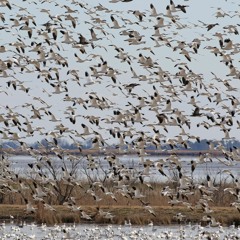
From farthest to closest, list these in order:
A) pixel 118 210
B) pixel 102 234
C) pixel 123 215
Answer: pixel 118 210 < pixel 123 215 < pixel 102 234

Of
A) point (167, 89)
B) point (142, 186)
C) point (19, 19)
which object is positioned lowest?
point (142, 186)

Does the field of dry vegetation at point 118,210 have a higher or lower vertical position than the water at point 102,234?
lower

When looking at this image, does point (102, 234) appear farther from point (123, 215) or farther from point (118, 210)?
point (118, 210)

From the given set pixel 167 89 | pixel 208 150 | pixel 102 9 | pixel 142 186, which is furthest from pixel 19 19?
pixel 142 186

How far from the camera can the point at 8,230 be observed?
22.6 meters

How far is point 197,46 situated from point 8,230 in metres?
6.25

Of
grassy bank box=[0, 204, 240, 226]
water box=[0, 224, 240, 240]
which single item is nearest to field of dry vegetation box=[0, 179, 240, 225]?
grassy bank box=[0, 204, 240, 226]

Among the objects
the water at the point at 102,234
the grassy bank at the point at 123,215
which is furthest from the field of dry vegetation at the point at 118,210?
the water at the point at 102,234

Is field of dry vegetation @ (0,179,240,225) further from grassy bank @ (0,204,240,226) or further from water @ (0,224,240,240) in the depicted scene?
water @ (0,224,240,240)

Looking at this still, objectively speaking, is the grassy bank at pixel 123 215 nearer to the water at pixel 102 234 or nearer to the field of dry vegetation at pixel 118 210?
the field of dry vegetation at pixel 118 210

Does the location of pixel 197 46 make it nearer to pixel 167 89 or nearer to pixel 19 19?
pixel 167 89

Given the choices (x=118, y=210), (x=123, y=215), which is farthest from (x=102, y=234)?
(x=118, y=210)

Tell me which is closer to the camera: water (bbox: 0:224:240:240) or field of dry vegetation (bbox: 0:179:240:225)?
water (bbox: 0:224:240:240)

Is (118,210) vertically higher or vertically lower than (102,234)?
lower
